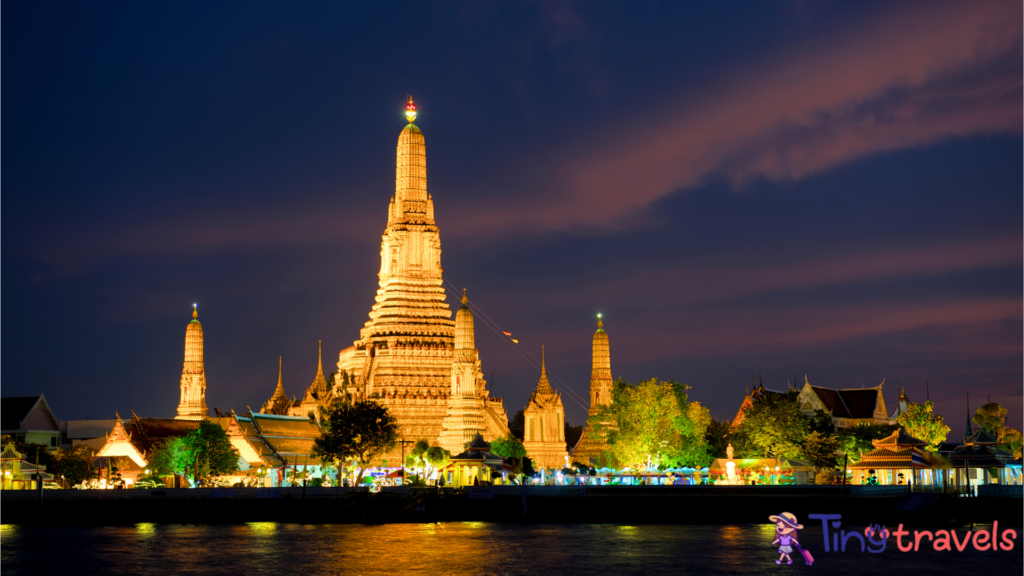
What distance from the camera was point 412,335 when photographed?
98.1 metres

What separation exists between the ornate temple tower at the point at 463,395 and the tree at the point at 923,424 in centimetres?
3228

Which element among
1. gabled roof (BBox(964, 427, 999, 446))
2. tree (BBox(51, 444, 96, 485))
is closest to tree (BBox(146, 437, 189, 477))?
tree (BBox(51, 444, 96, 485))

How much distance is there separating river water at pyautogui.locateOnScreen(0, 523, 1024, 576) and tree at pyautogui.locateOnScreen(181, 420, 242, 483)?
11327 millimetres

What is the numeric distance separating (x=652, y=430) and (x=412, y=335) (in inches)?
1110

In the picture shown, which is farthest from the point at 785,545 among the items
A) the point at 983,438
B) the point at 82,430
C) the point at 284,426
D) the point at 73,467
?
the point at 82,430

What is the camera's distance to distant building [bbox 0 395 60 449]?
4013 inches

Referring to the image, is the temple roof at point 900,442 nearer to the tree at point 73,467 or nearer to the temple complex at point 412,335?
the temple complex at point 412,335

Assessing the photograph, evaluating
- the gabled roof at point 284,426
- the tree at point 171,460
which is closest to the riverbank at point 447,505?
the tree at point 171,460

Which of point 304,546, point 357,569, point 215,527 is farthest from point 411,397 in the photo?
point 357,569

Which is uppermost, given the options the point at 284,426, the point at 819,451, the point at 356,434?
the point at 284,426

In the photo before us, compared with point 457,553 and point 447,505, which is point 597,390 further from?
point 457,553

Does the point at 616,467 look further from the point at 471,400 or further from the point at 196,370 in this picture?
the point at 196,370

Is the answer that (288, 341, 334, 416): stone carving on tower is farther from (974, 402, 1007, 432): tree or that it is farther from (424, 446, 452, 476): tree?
(974, 402, 1007, 432): tree

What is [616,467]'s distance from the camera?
273 feet
